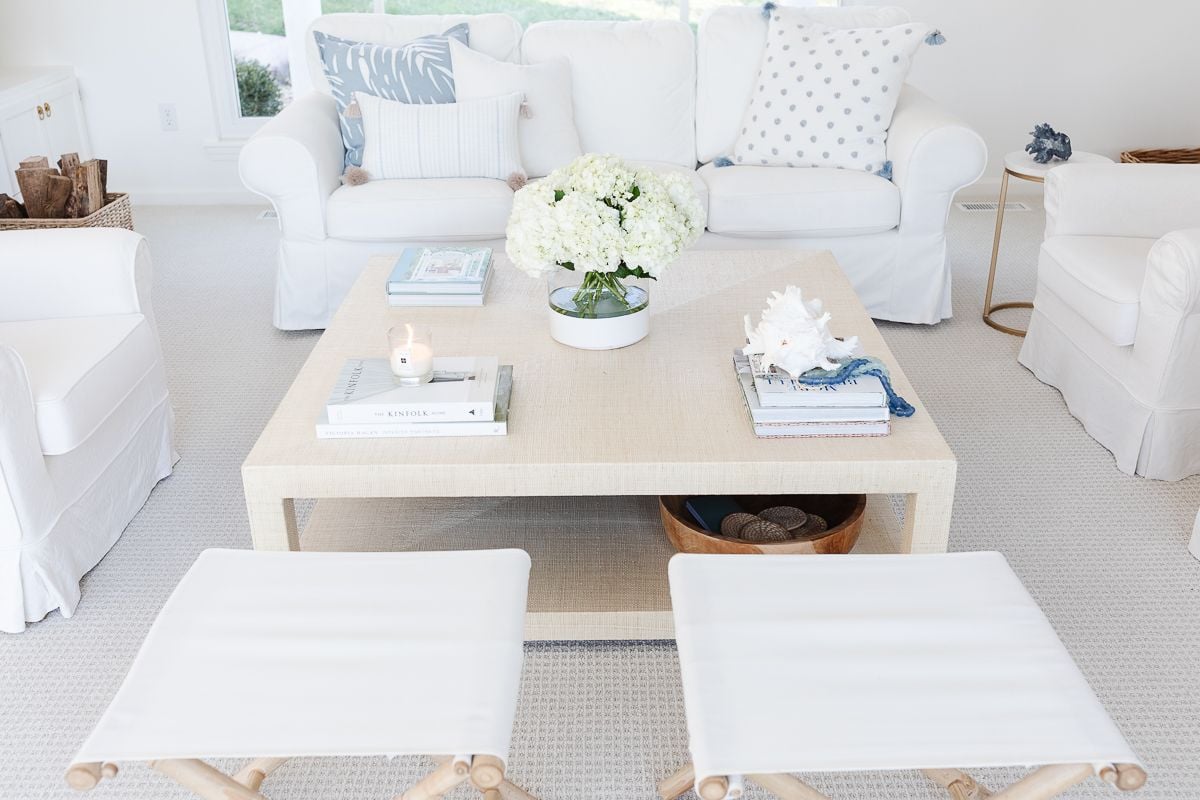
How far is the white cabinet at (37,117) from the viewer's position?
3.91m

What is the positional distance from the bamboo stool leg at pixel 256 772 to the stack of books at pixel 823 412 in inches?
34.2

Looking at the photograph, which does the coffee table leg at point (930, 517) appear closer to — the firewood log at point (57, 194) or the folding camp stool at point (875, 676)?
the folding camp stool at point (875, 676)

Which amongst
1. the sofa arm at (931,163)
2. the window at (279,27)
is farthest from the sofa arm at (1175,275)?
the window at (279,27)

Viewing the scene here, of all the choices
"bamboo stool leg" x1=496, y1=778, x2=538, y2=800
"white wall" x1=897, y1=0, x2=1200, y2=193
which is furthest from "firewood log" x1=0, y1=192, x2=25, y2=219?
"white wall" x1=897, y1=0, x2=1200, y2=193

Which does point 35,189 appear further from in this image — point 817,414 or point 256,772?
point 817,414

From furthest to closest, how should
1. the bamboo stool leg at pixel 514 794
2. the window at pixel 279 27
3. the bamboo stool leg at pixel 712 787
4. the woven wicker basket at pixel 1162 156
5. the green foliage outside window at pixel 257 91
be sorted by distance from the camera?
the green foliage outside window at pixel 257 91
the window at pixel 279 27
the woven wicker basket at pixel 1162 156
the bamboo stool leg at pixel 514 794
the bamboo stool leg at pixel 712 787

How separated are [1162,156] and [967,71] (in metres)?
0.84

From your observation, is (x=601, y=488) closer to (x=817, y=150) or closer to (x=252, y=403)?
(x=252, y=403)

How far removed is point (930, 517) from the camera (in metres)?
1.70

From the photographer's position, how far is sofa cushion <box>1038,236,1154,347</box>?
2.44m

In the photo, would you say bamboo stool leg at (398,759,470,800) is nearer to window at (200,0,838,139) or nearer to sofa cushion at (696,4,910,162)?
sofa cushion at (696,4,910,162)

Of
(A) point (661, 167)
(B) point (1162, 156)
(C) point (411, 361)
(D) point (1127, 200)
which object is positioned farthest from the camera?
(B) point (1162, 156)

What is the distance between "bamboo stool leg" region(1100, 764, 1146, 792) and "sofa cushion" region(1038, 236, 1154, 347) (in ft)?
5.13

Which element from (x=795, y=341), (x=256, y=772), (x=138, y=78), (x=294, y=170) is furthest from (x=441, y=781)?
(x=138, y=78)
